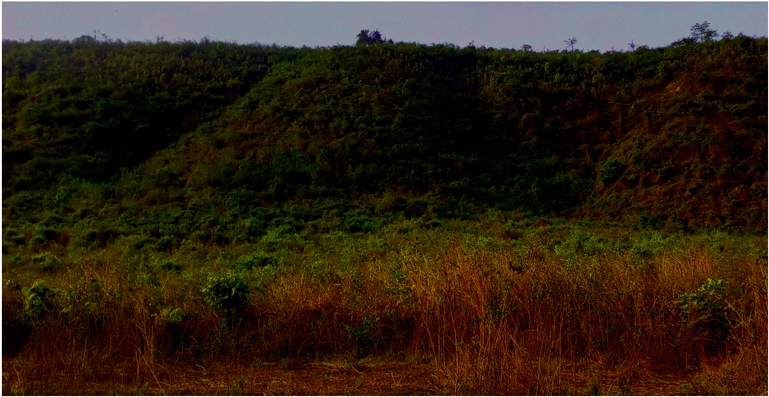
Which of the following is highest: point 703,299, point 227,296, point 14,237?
point 703,299

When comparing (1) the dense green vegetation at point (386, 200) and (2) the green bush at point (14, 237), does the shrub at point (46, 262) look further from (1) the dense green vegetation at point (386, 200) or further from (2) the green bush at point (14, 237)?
(2) the green bush at point (14, 237)

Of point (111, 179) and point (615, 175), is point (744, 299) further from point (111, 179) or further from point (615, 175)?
Result: point (111, 179)

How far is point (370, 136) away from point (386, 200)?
16.2 feet

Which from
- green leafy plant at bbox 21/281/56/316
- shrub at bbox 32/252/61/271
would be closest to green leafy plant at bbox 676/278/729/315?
green leafy plant at bbox 21/281/56/316

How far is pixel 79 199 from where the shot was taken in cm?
1847

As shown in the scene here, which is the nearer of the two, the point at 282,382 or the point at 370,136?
the point at 282,382

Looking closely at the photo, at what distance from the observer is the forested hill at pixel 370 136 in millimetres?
17688

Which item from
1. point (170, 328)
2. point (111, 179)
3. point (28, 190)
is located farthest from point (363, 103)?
point (170, 328)

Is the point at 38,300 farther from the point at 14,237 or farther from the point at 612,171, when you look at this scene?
the point at 612,171

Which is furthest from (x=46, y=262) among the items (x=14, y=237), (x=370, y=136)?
(x=370, y=136)

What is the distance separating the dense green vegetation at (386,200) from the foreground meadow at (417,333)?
0.03m

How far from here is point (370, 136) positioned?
2214cm

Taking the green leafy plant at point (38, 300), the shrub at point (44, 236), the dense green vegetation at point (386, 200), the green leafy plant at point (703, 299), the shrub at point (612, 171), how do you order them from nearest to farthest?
1. the green leafy plant at point (703, 299)
2. the dense green vegetation at point (386, 200)
3. the green leafy plant at point (38, 300)
4. the shrub at point (44, 236)
5. the shrub at point (612, 171)

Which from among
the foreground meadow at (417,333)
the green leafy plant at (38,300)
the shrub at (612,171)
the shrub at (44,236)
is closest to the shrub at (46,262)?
the shrub at (44,236)
